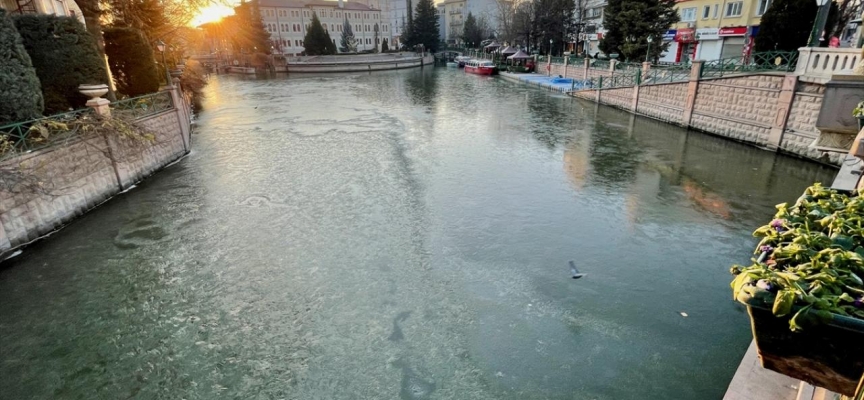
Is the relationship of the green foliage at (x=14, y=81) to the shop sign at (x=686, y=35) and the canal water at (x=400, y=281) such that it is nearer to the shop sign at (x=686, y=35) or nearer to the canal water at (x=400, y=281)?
the canal water at (x=400, y=281)

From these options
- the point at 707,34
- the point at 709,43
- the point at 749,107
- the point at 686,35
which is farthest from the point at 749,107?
the point at 686,35

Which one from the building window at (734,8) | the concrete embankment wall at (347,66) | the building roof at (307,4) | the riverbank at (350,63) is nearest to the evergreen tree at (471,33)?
the riverbank at (350,63)

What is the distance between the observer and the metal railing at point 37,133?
7785mm

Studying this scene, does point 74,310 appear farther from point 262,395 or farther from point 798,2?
point 798,2

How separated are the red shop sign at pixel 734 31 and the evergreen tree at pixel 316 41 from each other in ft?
169

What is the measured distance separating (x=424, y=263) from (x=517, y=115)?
632 inches

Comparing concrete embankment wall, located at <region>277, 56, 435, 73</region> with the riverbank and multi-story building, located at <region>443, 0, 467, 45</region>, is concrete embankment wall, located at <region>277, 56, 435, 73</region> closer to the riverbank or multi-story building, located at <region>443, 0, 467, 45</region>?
the riverbank

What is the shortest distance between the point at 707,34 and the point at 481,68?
19906mm

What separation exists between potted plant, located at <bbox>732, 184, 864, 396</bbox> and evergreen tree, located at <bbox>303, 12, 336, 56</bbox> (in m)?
68.9

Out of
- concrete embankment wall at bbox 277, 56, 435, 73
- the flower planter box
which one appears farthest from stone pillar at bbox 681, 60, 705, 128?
concrete embankment wall at bbox 277, 56, 435, 73

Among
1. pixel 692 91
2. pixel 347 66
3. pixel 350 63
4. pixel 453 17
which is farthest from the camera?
pixel 453 17

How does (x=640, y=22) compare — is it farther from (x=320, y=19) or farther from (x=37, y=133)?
(x=320, y=19)

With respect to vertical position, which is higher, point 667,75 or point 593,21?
point 593,21

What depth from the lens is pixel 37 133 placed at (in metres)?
9.04
